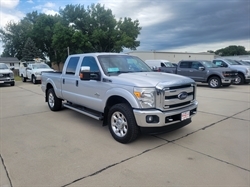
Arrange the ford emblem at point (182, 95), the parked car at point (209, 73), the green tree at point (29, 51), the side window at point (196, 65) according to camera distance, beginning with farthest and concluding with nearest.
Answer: the green tree at point (29, 51), the side window at point (196, 65), the parked car at point (209, 73), the ford emblem at point (182, 95)

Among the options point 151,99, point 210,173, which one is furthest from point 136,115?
point 210,173

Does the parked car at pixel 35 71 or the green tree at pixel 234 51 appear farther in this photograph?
the green tree at pixel 234 51

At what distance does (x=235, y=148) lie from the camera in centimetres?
387

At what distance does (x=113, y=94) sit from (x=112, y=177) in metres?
1.73

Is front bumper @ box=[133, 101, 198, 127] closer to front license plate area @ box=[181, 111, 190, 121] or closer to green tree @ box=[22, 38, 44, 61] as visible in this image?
front license plate area @ box=[181, 111, 190, 121]

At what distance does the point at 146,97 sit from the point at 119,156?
1.18 metres

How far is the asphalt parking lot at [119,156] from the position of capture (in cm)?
288

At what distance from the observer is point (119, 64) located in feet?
15.9

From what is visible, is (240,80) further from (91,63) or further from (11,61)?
(11,61)

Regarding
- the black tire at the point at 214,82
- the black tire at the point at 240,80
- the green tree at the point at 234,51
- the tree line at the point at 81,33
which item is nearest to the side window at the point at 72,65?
the black tire at the point at 214,82

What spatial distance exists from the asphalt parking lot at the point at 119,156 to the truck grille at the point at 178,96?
834 millimetres

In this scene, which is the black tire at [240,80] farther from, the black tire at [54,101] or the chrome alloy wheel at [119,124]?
the chrome alloy wheel at [119,124]

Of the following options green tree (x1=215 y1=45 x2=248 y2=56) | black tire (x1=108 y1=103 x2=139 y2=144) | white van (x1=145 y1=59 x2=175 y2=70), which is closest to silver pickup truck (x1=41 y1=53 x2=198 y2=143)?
black tire (x1=108 y1=103 x2=139 y2=144)

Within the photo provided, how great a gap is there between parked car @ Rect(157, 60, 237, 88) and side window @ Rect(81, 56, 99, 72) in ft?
33.4
